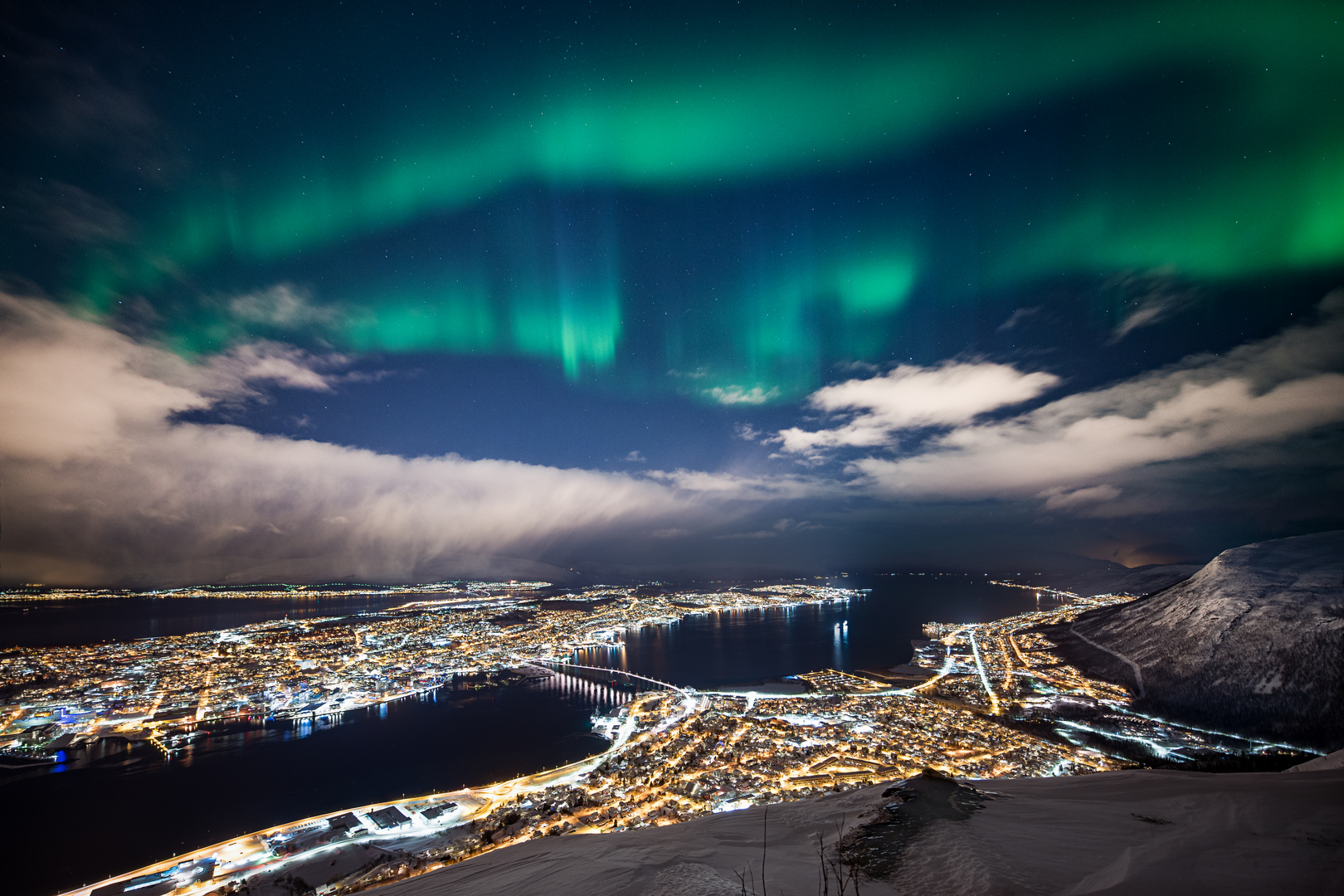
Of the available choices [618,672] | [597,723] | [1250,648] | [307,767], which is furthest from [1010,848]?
[618,672]

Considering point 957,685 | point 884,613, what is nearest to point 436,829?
point 957,685

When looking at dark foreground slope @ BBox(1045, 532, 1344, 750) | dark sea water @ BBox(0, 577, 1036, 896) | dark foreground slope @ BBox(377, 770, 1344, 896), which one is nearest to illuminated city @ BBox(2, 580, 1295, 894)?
dark sea water @ BBox(0, 577, 1036, 896)

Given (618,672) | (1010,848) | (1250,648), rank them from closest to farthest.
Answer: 1. (1010,848)
2. (1250,648)
3. (618,672)

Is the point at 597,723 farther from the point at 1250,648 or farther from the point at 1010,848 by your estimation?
the point at 1250,648

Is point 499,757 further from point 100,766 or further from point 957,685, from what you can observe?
point 957,685

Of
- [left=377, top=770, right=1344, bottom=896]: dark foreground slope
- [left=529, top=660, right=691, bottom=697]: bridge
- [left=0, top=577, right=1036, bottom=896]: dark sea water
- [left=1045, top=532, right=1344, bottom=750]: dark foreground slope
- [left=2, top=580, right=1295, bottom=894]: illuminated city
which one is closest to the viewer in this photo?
[left=377, top=770, right=1344, bottom=896]: dark foreground slope

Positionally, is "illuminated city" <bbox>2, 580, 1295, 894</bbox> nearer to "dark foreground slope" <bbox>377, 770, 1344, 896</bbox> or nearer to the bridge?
the bridge

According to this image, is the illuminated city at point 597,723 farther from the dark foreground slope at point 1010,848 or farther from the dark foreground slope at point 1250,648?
the dark foreground slope at point 1010,848
